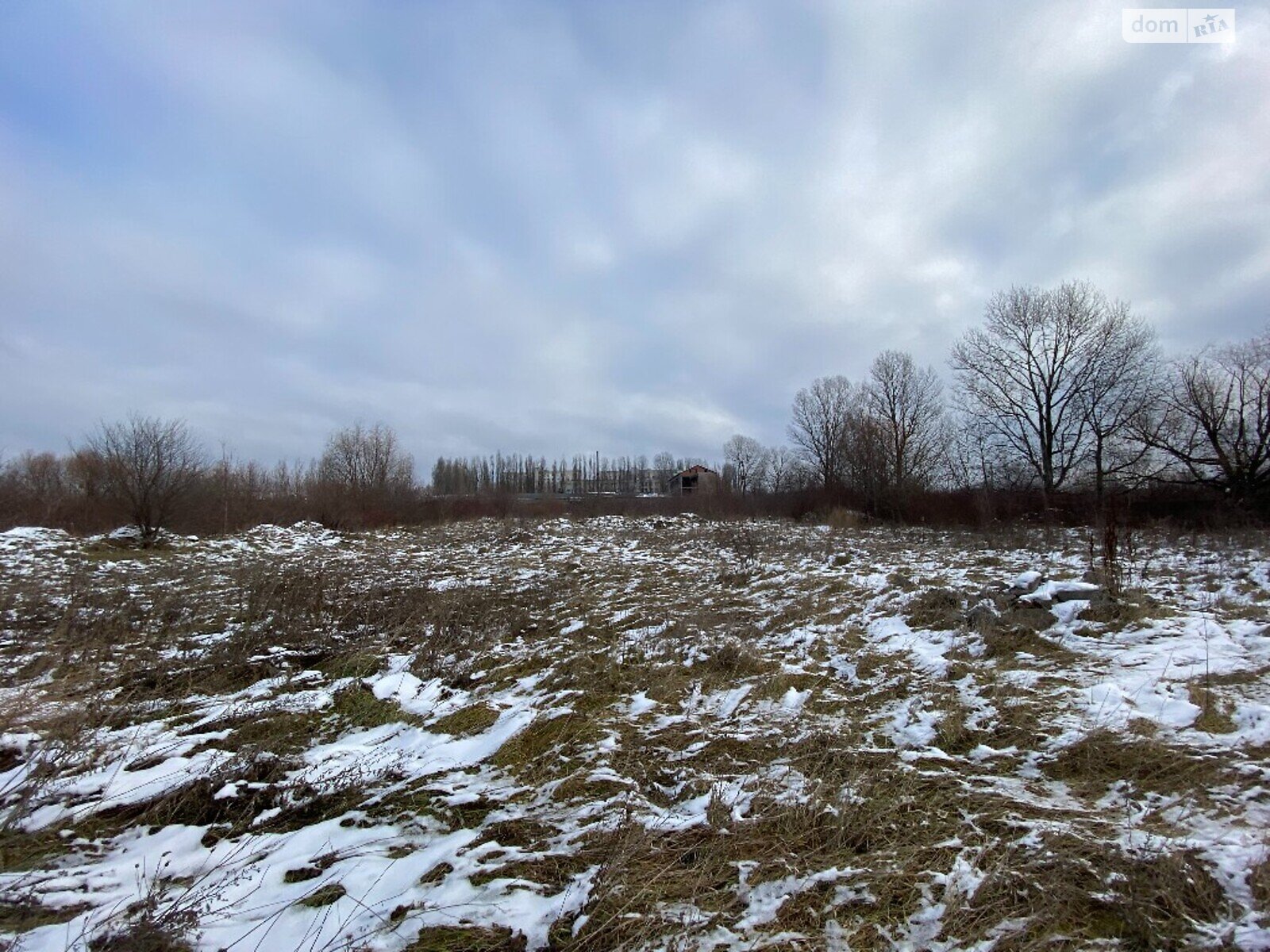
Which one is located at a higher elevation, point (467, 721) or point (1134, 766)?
point (1134, 766)

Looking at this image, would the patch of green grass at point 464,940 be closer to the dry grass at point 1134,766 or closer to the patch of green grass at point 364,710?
the patch of green grass at point 364,710

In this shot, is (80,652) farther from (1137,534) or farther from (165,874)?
(1137,534)

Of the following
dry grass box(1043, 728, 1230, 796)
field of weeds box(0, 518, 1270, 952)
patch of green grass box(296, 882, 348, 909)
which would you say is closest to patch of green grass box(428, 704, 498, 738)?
field of weeds box(0, 518, 1270, 952)

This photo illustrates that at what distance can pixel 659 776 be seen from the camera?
3812mm

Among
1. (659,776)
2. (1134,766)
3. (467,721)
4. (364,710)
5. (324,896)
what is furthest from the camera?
(364,710)

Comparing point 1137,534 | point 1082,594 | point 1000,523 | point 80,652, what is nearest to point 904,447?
point 1000,523

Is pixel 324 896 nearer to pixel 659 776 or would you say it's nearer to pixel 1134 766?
pixel 659 776

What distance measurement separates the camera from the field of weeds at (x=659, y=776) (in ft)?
8.10

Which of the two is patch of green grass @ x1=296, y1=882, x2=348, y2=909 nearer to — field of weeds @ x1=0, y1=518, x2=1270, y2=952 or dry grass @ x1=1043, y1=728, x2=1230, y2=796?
field of weeds @ x1=0, y1=518, x2=1270, y2=952

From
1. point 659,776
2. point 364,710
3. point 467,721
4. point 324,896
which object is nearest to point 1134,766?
point 659,776

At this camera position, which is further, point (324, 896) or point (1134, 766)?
point (1134, 766)

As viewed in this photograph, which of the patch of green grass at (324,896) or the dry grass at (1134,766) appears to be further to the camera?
the dry grass at (1134,766)

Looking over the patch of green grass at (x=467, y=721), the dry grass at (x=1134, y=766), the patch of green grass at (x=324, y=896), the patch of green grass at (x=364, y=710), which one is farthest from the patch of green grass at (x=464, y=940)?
the dry grass at (x=1134, y=766)

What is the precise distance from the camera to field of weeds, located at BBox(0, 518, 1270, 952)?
8.10 feet
